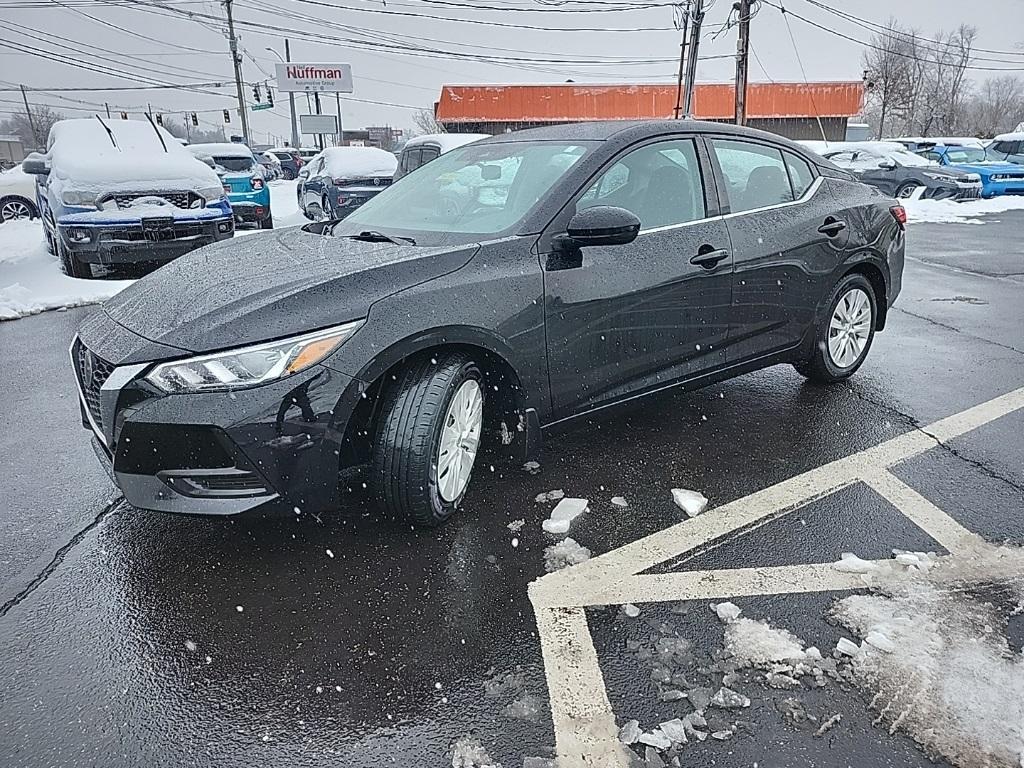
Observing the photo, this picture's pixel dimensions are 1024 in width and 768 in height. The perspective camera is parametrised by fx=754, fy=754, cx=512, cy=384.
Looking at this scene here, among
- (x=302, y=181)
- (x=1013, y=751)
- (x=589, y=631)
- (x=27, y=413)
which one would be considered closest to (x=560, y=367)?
(x=589, y=631)

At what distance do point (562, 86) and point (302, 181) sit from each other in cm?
2431

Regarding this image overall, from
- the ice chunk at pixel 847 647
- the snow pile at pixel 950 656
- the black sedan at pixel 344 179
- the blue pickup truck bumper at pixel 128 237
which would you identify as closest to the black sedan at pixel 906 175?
the black sedan at pixel 344 179

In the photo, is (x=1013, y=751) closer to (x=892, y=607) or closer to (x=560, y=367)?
(x=892, y=607)

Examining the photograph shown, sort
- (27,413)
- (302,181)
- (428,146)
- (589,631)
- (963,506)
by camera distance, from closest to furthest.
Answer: (589,631)
(963,506)
(27,413)
(428,146)
(302,181)

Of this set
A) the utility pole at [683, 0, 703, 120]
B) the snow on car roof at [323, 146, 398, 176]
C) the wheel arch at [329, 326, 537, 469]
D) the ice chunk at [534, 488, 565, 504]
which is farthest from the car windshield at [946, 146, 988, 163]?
the wheel arch at [329, 326, 537, 469]

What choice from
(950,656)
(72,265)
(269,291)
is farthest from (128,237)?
(950,656)

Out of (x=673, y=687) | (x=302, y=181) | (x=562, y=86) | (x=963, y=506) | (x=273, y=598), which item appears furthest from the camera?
(x=562, y=86)

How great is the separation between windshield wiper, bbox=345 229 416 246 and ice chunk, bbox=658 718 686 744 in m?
2.10

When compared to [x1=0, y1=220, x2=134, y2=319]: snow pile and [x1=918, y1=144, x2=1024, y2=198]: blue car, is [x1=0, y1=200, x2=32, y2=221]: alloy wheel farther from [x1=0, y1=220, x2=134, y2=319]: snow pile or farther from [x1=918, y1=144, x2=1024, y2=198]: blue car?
[x1=918, y1=144, x2=1024, y2=198]: blue car

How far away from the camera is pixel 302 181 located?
15.2 metres

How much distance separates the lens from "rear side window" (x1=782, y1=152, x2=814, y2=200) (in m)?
4.35

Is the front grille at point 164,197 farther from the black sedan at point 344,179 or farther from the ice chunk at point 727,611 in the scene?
the ice chunk at point 727,611

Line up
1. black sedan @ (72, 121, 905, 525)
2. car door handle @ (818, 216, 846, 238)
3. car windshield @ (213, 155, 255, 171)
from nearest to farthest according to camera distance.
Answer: black sedan @ (72, 121, 905, 525) → car door handle @ (818, 216, 846, 238) → car windshield @ (213, 155, 255, 171)

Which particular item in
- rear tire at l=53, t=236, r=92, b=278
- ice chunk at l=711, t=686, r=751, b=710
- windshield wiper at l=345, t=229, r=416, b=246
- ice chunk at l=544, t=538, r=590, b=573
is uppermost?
windshield wiper at l=345, t=229, r=416, b=246
